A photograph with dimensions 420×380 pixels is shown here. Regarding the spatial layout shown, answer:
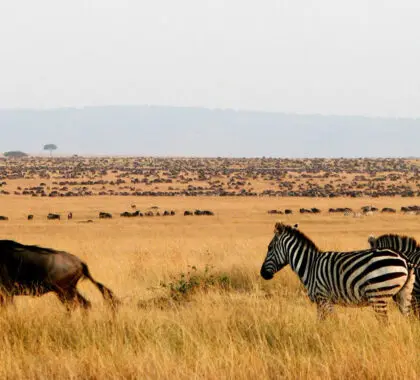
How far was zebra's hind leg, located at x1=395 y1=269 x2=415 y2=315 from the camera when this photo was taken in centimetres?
902

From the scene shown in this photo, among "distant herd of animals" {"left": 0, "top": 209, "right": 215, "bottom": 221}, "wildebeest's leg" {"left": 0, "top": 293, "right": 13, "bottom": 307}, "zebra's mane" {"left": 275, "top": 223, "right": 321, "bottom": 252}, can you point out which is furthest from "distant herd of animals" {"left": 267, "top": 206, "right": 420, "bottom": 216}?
"wildebeest's leg" {"left": 0, "top": 293, "right": 13, "bottom": 307}

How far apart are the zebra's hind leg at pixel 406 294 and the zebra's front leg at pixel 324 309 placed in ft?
2.78

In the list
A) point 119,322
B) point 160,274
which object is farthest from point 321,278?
point 160,274

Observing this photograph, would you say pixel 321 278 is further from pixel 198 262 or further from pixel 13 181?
pixel 13 181

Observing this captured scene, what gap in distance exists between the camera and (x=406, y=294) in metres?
9.10

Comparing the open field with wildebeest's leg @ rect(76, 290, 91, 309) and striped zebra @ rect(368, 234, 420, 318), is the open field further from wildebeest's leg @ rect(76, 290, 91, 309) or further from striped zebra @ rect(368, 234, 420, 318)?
wildebeest's leg @ rect(76, 290, 91, 309)

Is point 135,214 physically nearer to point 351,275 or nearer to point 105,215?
point 105,215

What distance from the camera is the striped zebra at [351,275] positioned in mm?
8852

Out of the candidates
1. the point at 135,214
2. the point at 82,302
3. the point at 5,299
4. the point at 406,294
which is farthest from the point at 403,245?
the point at 135,214

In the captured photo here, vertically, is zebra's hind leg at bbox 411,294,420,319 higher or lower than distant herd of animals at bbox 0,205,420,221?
higher

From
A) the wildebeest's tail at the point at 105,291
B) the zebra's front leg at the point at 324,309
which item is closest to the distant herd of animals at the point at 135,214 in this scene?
the wildebeest's tail at the point at 105,291

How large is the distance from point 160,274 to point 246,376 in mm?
9866

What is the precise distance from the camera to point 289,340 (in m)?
7.89

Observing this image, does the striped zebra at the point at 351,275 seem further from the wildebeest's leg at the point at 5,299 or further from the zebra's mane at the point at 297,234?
the wildebeest's leg at the point at 5,299
